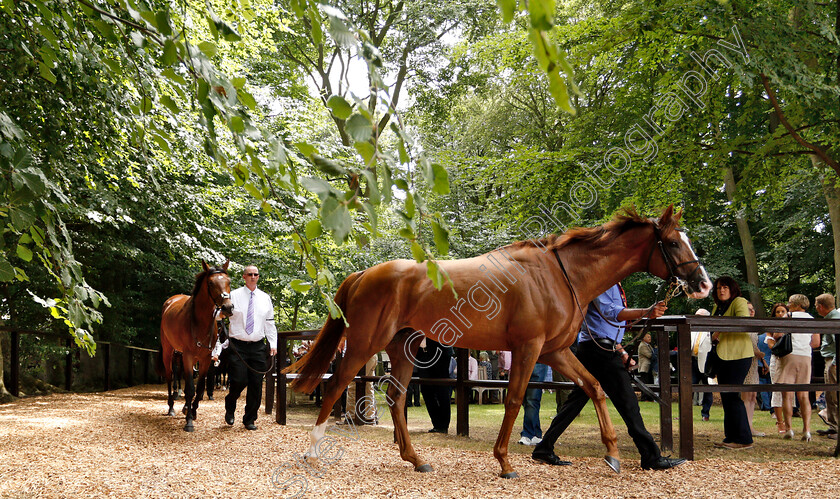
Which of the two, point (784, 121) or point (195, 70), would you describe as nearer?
point (195, 70)

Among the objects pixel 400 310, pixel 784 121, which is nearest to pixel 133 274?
pixel 400 310

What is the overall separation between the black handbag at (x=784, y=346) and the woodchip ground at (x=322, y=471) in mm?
1154

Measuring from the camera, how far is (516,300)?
5.37 m

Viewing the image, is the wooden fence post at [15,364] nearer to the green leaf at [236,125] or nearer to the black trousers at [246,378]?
the black trousers at [246,378]

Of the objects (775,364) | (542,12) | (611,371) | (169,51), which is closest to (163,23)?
(169,51)

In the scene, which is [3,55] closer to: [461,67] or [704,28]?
[704,28]

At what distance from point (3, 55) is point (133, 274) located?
12386 mm

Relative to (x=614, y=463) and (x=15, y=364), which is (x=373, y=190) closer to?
(x=614, y=463)

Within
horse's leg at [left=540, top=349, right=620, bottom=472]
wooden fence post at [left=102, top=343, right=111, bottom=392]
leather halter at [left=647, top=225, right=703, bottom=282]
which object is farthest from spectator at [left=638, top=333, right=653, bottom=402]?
wooden fence post at [left=102, top=343, right=111, bottom=392]

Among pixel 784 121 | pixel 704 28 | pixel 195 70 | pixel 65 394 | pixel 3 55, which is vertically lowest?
pixel 65 394

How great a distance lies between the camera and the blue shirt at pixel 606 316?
584cm

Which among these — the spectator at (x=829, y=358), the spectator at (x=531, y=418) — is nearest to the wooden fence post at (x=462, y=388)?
the spectator at (x=531, y=418)

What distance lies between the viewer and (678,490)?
4.74 m

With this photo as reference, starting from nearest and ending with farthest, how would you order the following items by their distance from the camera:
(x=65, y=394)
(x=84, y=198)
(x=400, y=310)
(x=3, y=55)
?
(x=400, y=310) < (x=3, y=55) < (x=84, y=198) < (x=65, y=394)
